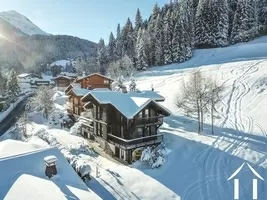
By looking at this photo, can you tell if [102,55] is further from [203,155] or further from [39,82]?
[203,155]

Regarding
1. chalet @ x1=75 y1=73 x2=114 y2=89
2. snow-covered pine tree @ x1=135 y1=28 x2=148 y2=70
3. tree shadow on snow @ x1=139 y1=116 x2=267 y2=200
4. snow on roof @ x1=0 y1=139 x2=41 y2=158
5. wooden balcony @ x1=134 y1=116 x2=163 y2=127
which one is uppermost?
snow-covered pine tree @ x1=135 y1=28 x2=148 y2=70

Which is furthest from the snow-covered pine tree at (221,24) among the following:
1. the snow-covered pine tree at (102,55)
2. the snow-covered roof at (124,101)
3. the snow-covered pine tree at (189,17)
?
the snow-covered roof at (124,101)

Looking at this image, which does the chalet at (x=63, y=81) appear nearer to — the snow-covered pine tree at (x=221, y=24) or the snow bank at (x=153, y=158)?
the snow-covered pine tree at (x=221, y=24)

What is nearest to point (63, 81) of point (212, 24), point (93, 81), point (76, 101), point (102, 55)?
point (102, 55)

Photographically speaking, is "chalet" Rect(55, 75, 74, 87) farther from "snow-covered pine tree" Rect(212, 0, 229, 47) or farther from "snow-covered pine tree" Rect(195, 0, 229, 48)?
"snow-covered pine tree" Rect(212, 0, 229, 47)

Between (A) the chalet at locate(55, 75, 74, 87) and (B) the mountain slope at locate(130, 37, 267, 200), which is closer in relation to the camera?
(B) the mountain slope at locate(130, 37, 267, 200)

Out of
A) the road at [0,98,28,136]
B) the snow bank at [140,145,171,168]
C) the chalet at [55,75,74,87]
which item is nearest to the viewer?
the snow bank at [140,145,171,168]

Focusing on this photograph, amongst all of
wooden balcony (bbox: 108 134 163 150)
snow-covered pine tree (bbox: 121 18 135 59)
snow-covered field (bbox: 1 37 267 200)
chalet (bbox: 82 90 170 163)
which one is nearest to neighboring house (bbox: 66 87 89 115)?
snow-covered field (bbox: 1 37 267 200)
